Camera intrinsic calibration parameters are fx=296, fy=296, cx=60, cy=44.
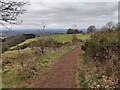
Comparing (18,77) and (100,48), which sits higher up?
(100,48)

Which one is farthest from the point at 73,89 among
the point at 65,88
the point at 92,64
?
the point at 92,64

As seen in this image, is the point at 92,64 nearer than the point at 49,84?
No

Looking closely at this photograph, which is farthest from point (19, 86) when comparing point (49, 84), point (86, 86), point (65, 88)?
point (86, 86)

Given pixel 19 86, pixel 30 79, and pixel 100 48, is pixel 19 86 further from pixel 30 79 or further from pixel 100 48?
pixel 100 48

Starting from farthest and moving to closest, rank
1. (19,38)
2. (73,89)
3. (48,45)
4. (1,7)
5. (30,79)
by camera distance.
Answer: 1. (19,38)
2. (48,45)
3. (30,79)
4. (73,89)
5. (1,7)

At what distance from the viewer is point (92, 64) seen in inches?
774

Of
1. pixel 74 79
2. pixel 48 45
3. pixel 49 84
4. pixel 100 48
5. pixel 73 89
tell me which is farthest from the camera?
pixel 48 45

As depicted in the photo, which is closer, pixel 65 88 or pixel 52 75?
pixel 65 88

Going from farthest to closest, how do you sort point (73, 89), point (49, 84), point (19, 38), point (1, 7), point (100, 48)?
point (19, 38), point (100, 48), point (49, 84), point (73, 89), point (1, 7)

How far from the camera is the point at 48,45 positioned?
49719 mm

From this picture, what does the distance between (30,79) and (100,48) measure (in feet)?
15.9

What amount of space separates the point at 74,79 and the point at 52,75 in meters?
2.34

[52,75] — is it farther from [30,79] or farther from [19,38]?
[19,38]

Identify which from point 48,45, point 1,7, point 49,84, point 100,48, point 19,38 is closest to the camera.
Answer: point 1,7
